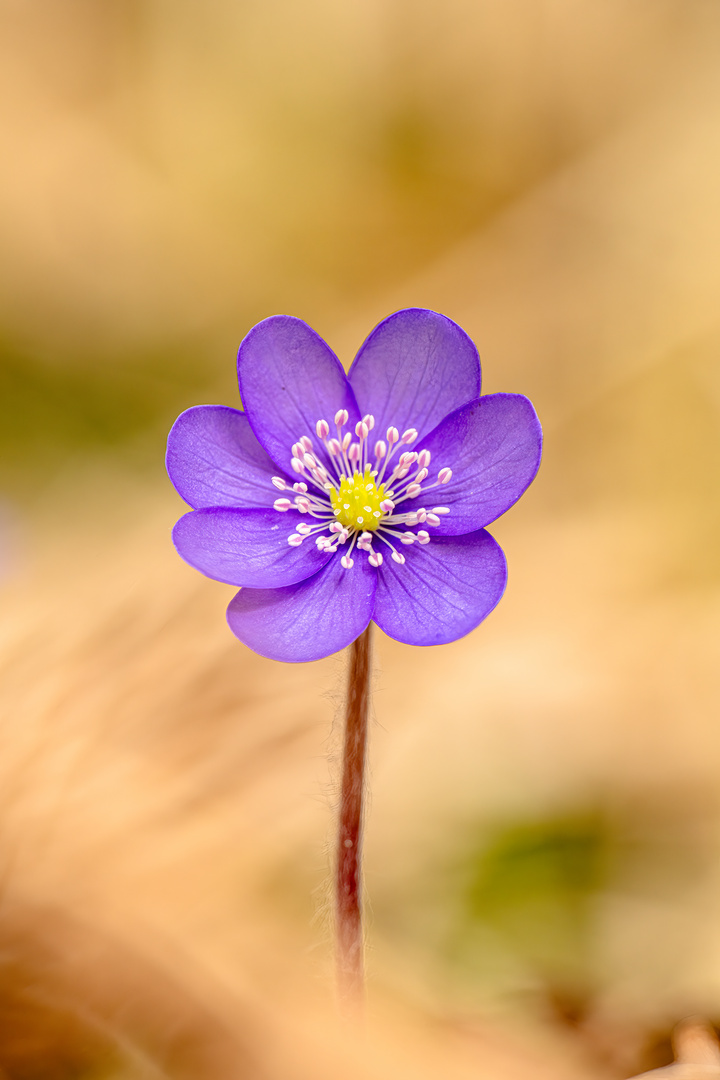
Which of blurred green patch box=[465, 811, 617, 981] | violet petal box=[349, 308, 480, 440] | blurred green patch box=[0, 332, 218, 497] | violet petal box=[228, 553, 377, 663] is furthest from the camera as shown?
blurred green patch box=[0, 332, 218, 497]

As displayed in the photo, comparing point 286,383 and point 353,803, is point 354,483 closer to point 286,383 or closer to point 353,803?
point 286,383

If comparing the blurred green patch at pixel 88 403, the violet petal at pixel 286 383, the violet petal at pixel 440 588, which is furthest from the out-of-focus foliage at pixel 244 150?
Result: the violet petal at pixel 440 588

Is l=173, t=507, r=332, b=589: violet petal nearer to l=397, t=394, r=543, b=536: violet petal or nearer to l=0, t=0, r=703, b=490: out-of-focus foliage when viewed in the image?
l=397, t=394, r=543, b=536: violet petal

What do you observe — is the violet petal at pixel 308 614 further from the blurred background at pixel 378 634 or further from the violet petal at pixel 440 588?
the blurred background at pixel 378 634

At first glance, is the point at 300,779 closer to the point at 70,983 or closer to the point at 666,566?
the point at 70,983

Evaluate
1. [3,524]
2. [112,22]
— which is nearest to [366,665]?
[3,524]

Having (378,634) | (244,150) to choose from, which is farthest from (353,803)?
(244,150)

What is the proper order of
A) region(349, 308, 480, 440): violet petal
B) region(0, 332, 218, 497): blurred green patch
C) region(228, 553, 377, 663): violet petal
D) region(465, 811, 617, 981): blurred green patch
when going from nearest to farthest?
region(228, 553, 377, 663): violet petal → region(349, 308, 480, 440): violet petal → region(465, 811, 617, 981): blurred green patch → region(0, 332, 218, 497): blurred green patch

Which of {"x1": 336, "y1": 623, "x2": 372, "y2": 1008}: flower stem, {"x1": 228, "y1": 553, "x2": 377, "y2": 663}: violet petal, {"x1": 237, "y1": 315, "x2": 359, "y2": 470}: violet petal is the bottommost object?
{"x1": 336, "y1": 623, "x2": 372, "y2": 1008}: flower stem

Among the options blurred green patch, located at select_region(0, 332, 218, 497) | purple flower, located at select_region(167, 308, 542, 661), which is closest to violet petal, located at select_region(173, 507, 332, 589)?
purple flower, located at select_region(167, 308, 542, 661)
